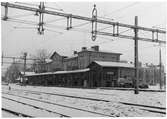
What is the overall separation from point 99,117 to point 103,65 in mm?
35221

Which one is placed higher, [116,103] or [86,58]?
[86,58]

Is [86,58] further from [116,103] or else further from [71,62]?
[116,103]

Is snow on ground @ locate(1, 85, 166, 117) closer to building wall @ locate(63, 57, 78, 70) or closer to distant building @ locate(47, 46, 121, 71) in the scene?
distant building @ locate(47, 46, 121, 71)

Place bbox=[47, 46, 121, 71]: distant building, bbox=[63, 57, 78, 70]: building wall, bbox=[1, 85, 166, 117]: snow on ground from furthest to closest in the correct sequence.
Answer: bbox=[63, 57, 78, 70]: building wall, bbox=[47, 46, 121, 71]: distant building, bbox=[1, 85, 166, 117]: snow on ground

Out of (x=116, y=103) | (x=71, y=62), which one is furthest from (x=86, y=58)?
(x=116, y=103)

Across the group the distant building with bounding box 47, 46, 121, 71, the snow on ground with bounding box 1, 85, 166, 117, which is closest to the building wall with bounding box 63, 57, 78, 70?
the distant building with bounding box 47, 46, 121, 71

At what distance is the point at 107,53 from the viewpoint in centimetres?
6856

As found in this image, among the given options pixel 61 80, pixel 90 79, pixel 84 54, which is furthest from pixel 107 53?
pixel 90 79

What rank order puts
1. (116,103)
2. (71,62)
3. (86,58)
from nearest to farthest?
(116,103), (86,58), (71,62)

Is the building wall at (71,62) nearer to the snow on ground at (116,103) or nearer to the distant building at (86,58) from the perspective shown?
the distant building at (86,58)

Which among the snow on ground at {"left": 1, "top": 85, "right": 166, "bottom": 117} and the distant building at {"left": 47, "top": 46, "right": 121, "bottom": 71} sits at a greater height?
the distant building at {"left": 47, "top": 46, "right": 121, "bottom": 71}

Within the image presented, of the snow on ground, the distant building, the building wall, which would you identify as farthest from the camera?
the building wall

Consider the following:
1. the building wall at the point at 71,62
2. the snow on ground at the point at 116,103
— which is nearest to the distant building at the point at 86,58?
the building wall at the point at 71,62

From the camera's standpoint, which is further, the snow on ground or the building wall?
the building wall
